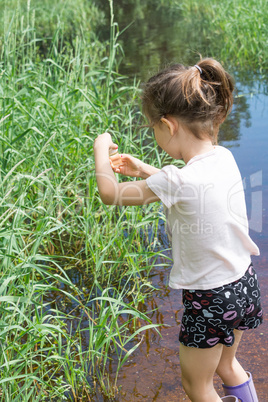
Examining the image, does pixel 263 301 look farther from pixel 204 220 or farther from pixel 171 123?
pixel 171 123

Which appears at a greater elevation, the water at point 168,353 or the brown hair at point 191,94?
the brown hair at point 191,94

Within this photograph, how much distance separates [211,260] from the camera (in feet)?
5.32

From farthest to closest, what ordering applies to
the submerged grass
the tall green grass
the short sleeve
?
the tall green grass → the submerged grass → the short sleeve

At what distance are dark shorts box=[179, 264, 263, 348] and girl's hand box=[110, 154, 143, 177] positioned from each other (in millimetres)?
444

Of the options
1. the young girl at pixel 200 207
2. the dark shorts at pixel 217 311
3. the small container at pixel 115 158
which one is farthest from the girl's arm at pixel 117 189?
the dark shorts at pixel 217 311

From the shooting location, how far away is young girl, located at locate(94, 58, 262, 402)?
1.60m

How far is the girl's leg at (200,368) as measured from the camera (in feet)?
5.47

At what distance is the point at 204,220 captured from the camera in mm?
1605

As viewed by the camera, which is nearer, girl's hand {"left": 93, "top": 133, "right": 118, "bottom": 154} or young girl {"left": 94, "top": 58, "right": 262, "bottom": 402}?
young girl {"left": 94, "top": 58, "right": 262, "bottom": 402}

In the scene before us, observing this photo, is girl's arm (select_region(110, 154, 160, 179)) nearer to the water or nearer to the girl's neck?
the girl's neck

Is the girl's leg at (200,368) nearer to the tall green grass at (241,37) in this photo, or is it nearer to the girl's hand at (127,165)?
the girl's hand at (127,165)

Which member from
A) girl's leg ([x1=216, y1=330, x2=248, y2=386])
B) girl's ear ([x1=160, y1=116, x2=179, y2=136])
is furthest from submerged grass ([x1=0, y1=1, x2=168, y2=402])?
girl's ear ([x1=160, y1=116, x2=179, y2=136])

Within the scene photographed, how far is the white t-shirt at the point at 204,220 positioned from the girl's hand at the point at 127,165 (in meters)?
0.25

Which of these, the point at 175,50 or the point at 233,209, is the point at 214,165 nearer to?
the point at 233,209
